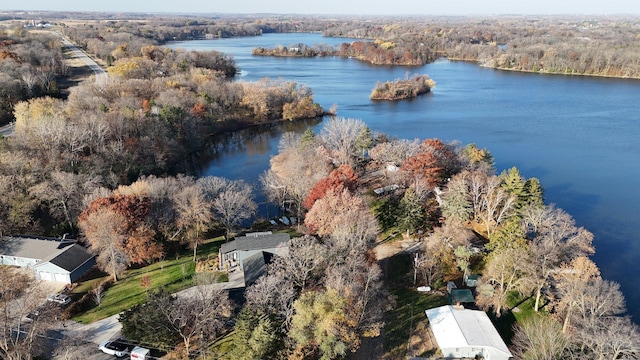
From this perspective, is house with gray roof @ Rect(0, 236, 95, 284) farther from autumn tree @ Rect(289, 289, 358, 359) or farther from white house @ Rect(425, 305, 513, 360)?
white house @ Rect(425, 305, 513, 360)

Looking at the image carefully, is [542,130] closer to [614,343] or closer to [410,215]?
[410,215]

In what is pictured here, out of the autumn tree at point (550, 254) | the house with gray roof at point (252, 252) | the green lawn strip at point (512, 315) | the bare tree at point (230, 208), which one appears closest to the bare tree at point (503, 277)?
the green lawn strip at point (512, 315)

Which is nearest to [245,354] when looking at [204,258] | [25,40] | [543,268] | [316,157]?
[204,258]

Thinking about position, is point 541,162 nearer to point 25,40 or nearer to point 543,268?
point 543,268

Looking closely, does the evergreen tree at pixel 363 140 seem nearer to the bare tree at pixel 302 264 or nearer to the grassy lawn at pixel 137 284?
the grassy lawn at pixel 137 284

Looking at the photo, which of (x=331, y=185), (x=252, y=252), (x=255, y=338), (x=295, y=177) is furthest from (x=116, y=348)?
(x=295, y=177)

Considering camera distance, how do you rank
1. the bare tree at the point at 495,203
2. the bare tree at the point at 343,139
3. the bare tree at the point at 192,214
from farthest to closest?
the bare tree at the point at 343,139, the bare tree at the point at 495,203, the bare tree at the point at 192,214
